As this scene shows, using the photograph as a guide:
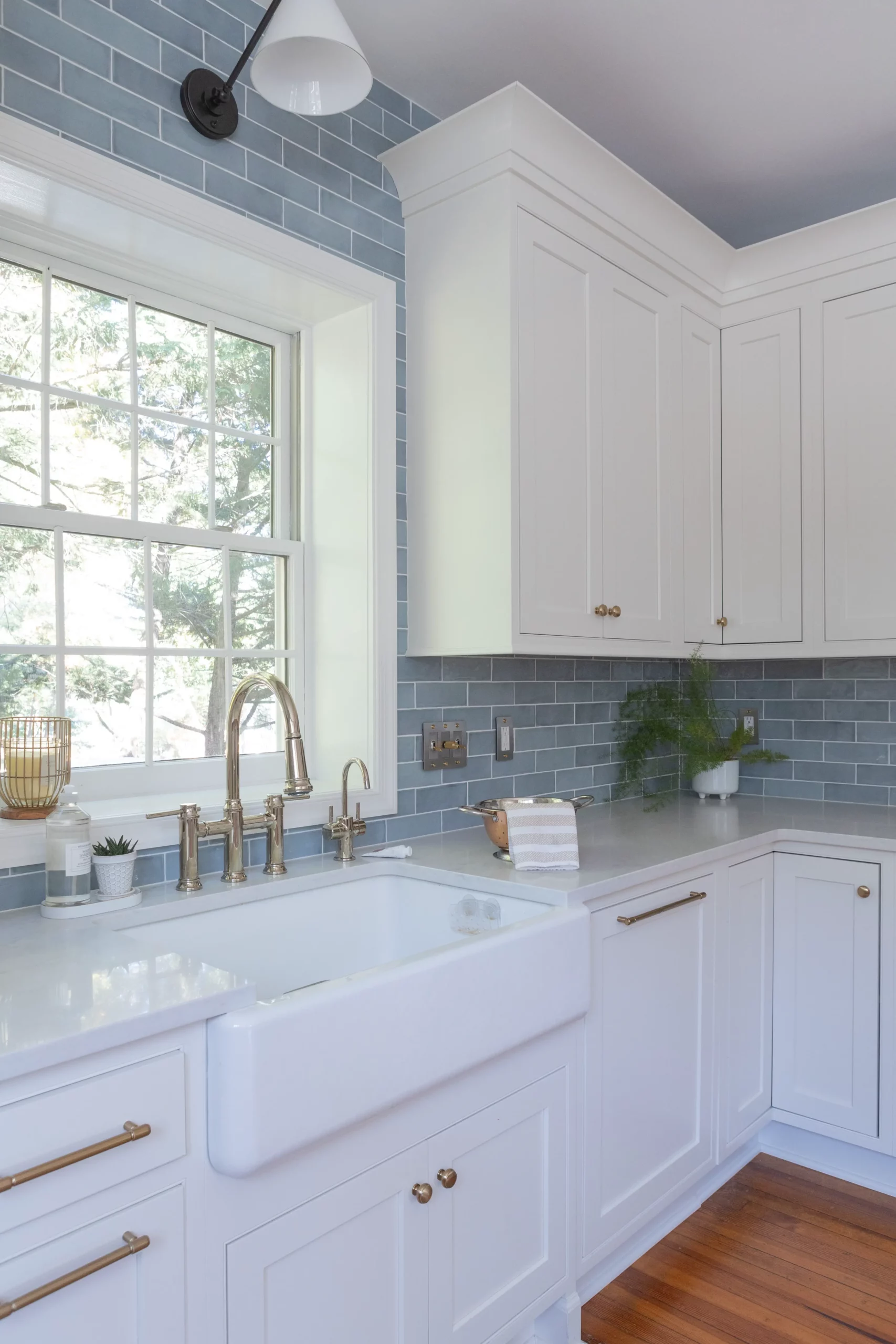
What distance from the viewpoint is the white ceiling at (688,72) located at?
2.09 metres

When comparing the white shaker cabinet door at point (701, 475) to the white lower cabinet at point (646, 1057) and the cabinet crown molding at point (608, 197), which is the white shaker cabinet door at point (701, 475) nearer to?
the cabinet crown molding at point (608, 197)

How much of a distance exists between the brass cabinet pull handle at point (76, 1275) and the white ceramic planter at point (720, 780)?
2.39 m

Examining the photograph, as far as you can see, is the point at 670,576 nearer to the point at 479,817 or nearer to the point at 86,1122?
the point at 479,817

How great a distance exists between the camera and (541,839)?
1.97 meters

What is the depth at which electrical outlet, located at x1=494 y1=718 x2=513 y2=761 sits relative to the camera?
2.59m

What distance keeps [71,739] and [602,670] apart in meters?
1.71

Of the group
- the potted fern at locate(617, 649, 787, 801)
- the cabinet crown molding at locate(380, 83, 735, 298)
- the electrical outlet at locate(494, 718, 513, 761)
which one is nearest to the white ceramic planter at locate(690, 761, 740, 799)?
the potted fern at locate(617, 649, 787, 801)

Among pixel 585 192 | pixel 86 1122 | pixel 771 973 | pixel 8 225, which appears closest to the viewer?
pixel 86 1122

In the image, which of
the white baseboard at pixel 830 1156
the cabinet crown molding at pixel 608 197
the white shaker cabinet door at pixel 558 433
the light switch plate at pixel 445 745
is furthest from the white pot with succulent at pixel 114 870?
the white baseboard at pixel 830 1156

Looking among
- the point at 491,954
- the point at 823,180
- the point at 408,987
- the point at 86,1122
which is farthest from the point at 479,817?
the point at 823,180

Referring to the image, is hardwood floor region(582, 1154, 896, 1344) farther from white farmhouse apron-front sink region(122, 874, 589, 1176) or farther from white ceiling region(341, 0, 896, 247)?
white ceiling region(341, 0, 896, 247)

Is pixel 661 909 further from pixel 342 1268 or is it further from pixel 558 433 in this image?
pixel 558 433

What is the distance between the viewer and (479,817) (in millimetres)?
2568

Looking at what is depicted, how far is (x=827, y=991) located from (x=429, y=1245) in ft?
4.77
